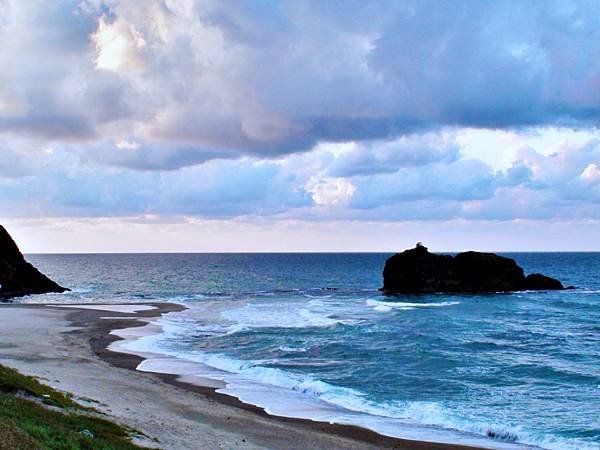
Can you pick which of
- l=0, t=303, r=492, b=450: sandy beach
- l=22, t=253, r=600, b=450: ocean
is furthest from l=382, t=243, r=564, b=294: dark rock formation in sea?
l=0, t=303, r=492, b=450: sandy beach

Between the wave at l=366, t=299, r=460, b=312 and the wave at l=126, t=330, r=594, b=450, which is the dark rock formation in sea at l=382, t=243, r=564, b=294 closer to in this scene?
the wave at l=366, t=299, r=460, b=312

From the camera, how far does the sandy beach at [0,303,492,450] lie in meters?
20.5

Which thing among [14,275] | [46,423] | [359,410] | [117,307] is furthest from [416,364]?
[14,275]

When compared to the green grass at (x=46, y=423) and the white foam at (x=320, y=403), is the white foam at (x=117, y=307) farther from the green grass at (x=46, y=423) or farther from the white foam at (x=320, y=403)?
the green grass at (x=46, y=423)

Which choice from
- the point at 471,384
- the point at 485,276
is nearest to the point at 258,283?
the point at 485,276

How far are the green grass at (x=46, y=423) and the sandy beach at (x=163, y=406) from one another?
1.24 metres

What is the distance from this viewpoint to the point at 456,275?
99688mm

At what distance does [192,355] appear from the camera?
39562 millimetres

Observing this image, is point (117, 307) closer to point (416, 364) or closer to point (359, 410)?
point (416, 364)

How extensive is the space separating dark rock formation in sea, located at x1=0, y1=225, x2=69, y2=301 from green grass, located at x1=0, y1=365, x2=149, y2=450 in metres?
73.3

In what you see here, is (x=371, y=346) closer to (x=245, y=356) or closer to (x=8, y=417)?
(x=245, y=356)

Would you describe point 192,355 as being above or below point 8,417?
below

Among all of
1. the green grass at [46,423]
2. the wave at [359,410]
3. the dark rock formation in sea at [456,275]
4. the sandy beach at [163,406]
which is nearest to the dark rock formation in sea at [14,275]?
the sandy beach at [163,406]

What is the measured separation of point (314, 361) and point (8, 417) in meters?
24.0
